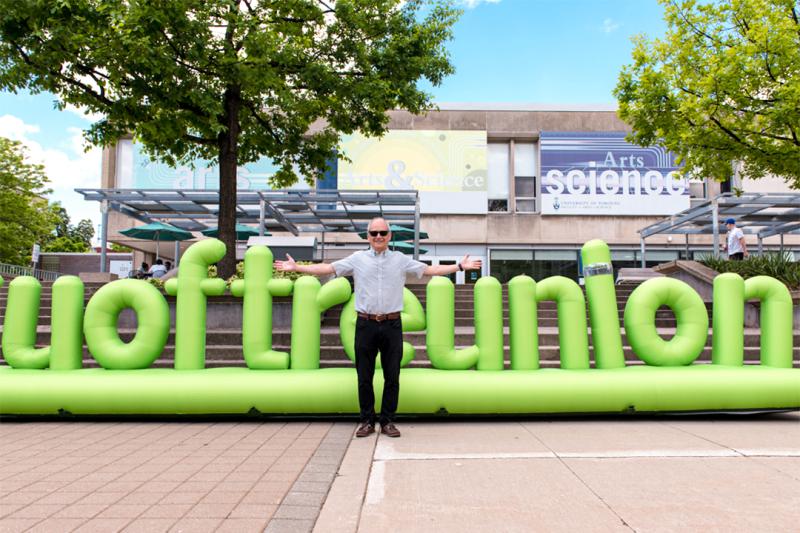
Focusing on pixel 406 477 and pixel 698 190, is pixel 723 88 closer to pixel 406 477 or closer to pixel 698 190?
pixel 406 477

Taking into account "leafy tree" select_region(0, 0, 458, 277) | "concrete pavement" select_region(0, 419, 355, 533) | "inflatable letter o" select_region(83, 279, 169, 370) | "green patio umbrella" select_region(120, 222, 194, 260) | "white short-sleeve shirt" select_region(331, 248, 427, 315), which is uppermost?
"leafy tree" select_region(0, 0, 458, 277)

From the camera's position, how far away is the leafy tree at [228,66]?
839 cm

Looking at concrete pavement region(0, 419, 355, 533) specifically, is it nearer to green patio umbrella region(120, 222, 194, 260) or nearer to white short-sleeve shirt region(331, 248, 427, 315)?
white short-sleeve shirt region(331, 248, 427, 315)

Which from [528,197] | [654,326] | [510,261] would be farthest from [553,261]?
[654,326]

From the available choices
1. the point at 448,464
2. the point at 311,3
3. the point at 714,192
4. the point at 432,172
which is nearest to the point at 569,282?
the point at 448,464

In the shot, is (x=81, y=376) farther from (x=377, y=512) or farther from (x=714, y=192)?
(x=714, y=192)

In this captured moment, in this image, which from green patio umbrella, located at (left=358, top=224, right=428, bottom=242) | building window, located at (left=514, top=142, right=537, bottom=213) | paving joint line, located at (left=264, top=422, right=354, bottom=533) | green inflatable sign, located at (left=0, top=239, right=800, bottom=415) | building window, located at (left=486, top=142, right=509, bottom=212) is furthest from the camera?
→ building window, located at (left=514, top=142, right=537, bottom=213)

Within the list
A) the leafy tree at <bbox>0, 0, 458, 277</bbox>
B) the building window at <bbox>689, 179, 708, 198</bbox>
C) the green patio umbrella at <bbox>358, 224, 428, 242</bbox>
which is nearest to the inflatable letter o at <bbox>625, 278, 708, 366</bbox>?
the leafy tree at <bbox>0, 0, 458, 277</bbox>

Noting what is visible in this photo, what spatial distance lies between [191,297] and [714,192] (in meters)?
27.9

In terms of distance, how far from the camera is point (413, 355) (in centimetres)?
564

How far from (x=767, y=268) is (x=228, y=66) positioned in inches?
429

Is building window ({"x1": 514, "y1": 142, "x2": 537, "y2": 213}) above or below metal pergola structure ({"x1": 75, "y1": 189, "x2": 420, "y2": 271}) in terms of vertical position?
above

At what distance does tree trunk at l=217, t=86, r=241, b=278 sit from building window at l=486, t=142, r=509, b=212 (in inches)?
667

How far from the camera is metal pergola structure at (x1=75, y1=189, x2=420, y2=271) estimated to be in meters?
16.1
